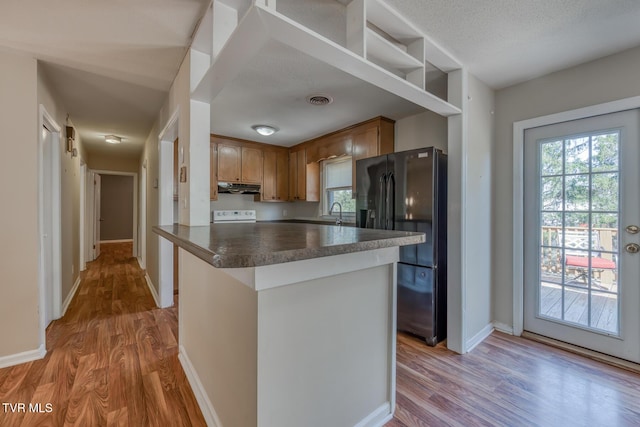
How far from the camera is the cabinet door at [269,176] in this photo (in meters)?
4.67

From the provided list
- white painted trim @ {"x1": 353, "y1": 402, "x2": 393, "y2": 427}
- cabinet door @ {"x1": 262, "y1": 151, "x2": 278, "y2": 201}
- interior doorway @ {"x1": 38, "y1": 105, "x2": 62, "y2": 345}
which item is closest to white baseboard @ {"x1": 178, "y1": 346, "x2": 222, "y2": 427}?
white painted trim @ {"x1": 353, "y1": 402, "x2": 393, "y2": 427}

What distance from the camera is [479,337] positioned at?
2.54 meters

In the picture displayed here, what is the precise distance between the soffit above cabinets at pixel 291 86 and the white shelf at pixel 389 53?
0.60ft

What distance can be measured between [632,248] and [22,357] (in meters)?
4.72

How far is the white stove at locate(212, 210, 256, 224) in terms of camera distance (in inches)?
171

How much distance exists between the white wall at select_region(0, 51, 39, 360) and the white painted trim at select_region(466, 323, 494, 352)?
354 cm

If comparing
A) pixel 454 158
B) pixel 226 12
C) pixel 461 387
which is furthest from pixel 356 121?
pixel 461 387

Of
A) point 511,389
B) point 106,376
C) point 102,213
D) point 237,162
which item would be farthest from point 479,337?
point 102,213

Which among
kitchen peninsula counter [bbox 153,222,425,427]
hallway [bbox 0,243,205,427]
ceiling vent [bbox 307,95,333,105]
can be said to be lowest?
hallway [bbox 0,243,205,427]

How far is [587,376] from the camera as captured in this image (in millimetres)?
2002

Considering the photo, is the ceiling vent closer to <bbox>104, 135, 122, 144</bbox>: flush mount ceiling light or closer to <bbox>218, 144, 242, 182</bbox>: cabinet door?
<bbox>218, 144, 242, 182</bbox>: cabinet door

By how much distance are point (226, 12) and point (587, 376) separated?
11.0 feet

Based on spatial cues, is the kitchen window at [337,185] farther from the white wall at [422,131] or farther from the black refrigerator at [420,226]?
the black refrigerator at [420,226]

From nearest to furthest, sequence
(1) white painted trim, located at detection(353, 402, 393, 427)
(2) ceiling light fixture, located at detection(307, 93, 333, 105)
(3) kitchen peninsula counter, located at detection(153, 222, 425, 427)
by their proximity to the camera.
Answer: (3) kitchen peninsula counter, located at detection(153, 222, 425, 427)
(1) white painted trim, located at detection(353, 402, 393, 427)
(2) ceiling light fixture, located at detection(307, 93, 333, 105)
